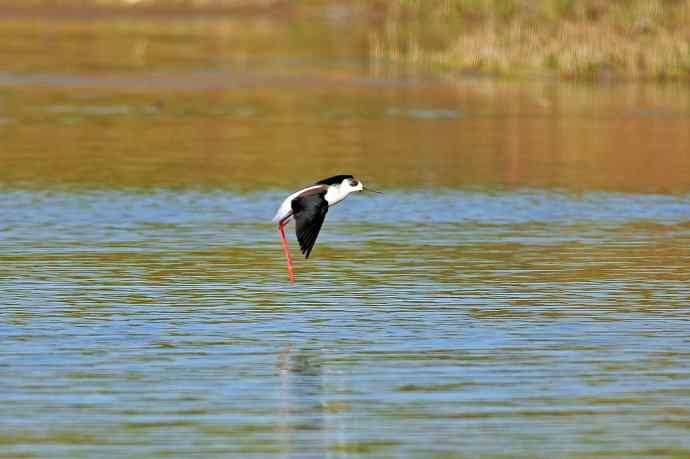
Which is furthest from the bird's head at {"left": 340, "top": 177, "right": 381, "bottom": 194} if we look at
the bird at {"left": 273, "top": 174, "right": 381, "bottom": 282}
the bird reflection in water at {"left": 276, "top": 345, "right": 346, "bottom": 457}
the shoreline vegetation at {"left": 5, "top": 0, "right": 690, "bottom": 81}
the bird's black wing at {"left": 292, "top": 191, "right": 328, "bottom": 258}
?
the shoreline vegetation at {"left": 5, "top": 0, "right": 690, "bottom": 81}

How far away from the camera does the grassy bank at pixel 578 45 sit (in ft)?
139

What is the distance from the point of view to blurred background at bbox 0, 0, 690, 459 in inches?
425

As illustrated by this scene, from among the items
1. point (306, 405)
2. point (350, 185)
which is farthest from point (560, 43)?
point (306, 405)

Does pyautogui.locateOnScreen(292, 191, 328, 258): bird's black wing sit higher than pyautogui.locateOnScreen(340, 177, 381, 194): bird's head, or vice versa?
pyautogui.locateOnScreen(340, 177, 381, 194): bird's head

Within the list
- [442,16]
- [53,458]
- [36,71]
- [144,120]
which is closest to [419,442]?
[53,458]

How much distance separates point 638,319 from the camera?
47.2 feet

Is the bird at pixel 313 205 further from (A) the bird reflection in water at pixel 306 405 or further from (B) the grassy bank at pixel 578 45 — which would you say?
(B) the grassy bank at pixel 578 45

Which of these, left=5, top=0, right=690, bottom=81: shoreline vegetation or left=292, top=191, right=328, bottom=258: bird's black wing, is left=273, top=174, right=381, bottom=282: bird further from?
left=5, top=0, right=690, bottom=81: shoreline vegetation

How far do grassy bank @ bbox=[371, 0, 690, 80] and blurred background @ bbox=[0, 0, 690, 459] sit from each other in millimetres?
81

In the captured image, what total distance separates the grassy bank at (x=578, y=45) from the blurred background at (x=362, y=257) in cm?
8

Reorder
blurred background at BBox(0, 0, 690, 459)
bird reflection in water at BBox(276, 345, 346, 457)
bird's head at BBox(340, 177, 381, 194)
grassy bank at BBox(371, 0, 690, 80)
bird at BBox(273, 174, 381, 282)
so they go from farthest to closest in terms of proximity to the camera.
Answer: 1. grassy bank at BBox(371, 0, 690, 80)
2. bird at BBox(273, 174, 381, 282)
3. bird's head at BBox(340, 177, 381, 194)
4. blurred background at BBox(0, 0, 690, 459)
5. bird reflection in water at BBox(276, 345, 346, 457)

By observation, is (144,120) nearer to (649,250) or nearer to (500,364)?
(649,250)

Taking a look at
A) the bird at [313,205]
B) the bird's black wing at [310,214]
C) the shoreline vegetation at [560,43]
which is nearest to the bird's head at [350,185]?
the bird at [313,205]

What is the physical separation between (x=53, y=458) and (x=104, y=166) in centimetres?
1652
